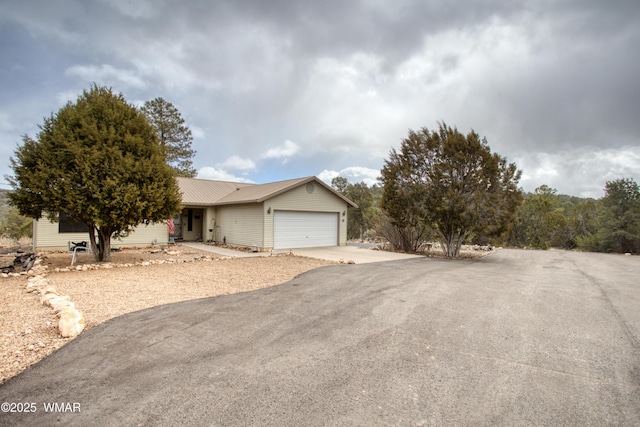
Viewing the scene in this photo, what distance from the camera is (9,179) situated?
9.43 meters

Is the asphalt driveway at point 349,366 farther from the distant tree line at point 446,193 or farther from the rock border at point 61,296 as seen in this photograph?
the distant tree line at point 446,193

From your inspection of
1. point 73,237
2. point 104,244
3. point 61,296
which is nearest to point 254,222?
point 104,244

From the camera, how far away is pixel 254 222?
15617mm

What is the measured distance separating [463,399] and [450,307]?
9.59 feet

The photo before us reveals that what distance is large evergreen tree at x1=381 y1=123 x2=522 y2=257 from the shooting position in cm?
1300

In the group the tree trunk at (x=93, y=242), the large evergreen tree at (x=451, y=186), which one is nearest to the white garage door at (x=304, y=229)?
the large evergreen tree at (x=451, y=186)

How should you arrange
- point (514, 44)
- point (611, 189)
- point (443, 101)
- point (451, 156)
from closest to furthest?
point (514, 44) → point (451, 156) → point (443, 101) → point (611, 189)

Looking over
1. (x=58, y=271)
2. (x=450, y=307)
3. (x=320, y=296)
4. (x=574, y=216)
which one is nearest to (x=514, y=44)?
(x=450, y=307)

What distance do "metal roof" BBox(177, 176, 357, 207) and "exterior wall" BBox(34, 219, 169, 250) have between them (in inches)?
83.4

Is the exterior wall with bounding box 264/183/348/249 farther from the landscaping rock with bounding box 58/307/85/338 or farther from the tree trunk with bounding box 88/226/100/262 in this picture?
the landscaping rock with bounding box 58/307/85/338

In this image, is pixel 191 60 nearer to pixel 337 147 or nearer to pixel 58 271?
pixel 58 271

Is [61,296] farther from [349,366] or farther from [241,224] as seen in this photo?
[241,224]

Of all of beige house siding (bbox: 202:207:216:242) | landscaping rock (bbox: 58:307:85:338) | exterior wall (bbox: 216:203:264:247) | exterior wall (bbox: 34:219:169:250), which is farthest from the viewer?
beige house siding (bbox: 202:207:216:242)

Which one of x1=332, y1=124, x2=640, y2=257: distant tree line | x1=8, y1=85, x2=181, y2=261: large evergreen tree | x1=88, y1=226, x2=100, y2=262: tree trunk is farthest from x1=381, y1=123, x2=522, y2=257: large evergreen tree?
x1=88, y1=226, x2=100, y2=262: tree trunk
